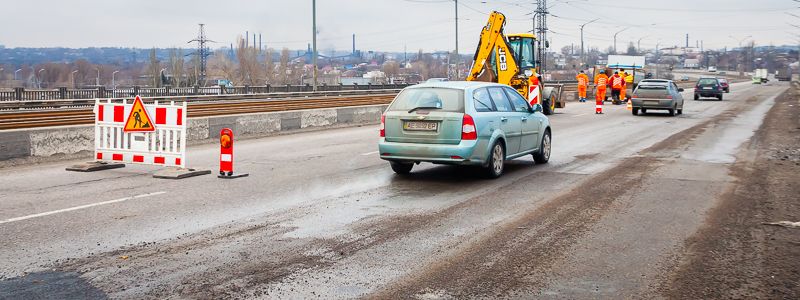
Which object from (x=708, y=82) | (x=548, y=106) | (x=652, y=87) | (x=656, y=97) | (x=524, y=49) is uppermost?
(x=524, y=49)

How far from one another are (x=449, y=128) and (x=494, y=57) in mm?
16764

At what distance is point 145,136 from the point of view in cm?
1223

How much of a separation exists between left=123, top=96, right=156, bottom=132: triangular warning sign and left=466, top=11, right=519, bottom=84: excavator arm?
15.8 metres

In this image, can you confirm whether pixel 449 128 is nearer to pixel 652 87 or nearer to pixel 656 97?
pixel 656 97

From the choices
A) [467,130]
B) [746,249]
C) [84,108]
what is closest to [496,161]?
[467,130]

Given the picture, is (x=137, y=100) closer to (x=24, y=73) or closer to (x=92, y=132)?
(x=92, y=132)

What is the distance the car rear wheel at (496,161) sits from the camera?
1129 centimetres

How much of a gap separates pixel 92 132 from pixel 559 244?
11295 millimetres

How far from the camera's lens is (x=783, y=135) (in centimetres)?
2131

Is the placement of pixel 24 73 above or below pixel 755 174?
above

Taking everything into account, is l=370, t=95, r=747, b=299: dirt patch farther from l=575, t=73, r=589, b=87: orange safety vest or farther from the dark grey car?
l=575, t=73, r=589, b=87: orange safety vest

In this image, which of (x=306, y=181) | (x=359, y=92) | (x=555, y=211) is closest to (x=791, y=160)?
(x=555, y=211)

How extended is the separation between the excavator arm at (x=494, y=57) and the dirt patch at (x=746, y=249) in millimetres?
14936

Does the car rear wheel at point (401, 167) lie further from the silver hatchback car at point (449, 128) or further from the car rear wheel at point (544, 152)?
the car rear wheel at point (544, 152)
